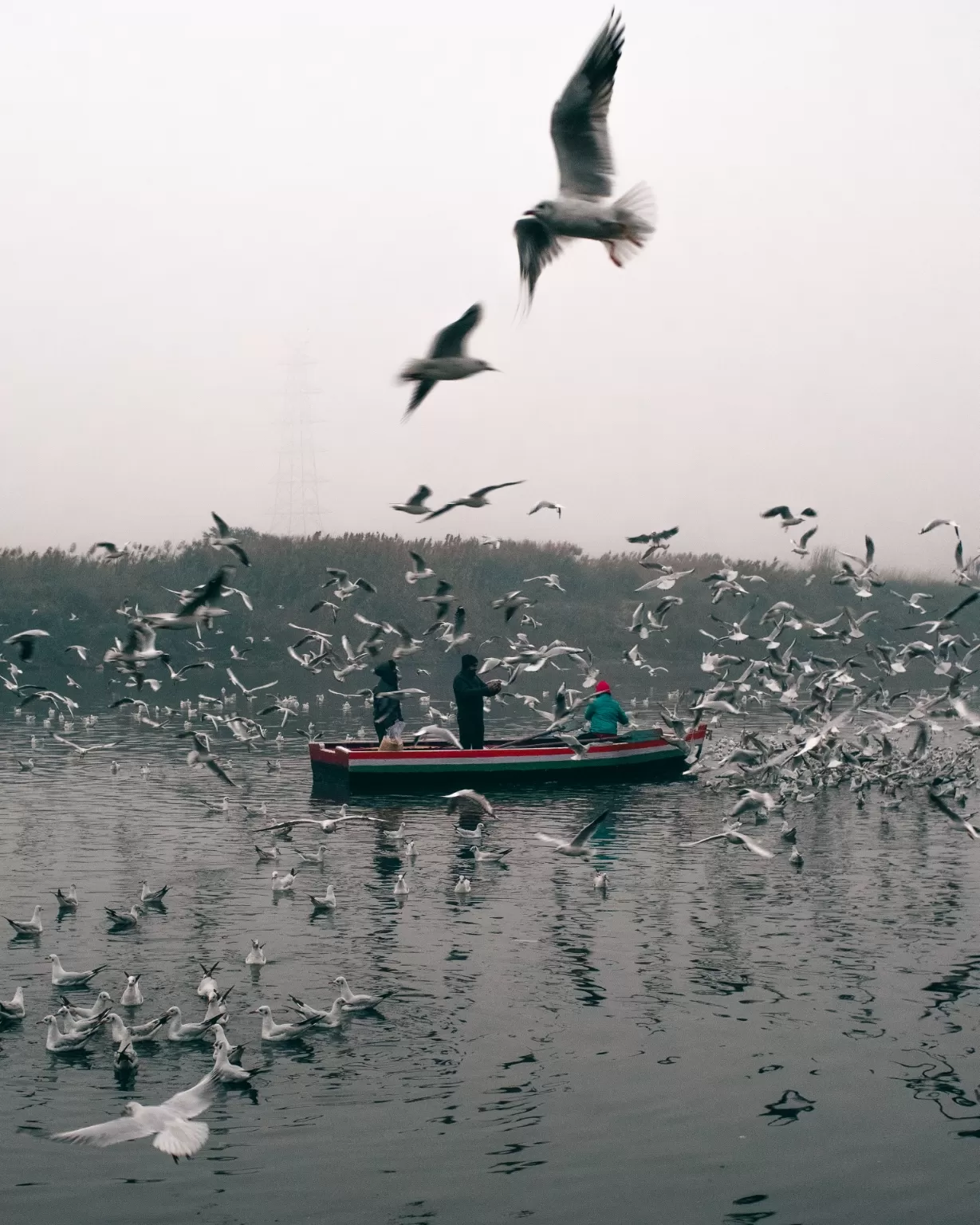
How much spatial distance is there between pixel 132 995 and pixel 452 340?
7.09m

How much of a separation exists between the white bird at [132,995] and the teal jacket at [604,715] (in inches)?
701

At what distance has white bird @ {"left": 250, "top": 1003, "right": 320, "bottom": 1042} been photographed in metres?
13.6

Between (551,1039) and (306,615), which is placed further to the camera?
(306,615)

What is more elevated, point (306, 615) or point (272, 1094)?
point (306, 615)

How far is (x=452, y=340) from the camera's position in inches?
494

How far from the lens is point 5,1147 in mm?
11461

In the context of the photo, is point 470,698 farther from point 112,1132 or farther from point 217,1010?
point 112,1132

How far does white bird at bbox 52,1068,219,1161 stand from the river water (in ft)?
1.52

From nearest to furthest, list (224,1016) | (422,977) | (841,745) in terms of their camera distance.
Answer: (224,1016)
(422,977)
(841,745)

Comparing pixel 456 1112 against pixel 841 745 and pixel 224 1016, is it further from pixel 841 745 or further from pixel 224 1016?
pixel 841 745

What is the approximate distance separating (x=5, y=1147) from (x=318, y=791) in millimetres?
18890

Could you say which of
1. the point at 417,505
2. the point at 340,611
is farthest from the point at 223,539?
the point at 340,611

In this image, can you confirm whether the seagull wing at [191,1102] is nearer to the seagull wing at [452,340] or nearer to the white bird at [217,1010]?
the white bird at [217,1010]

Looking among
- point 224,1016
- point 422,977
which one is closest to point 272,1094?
point 224,1016
